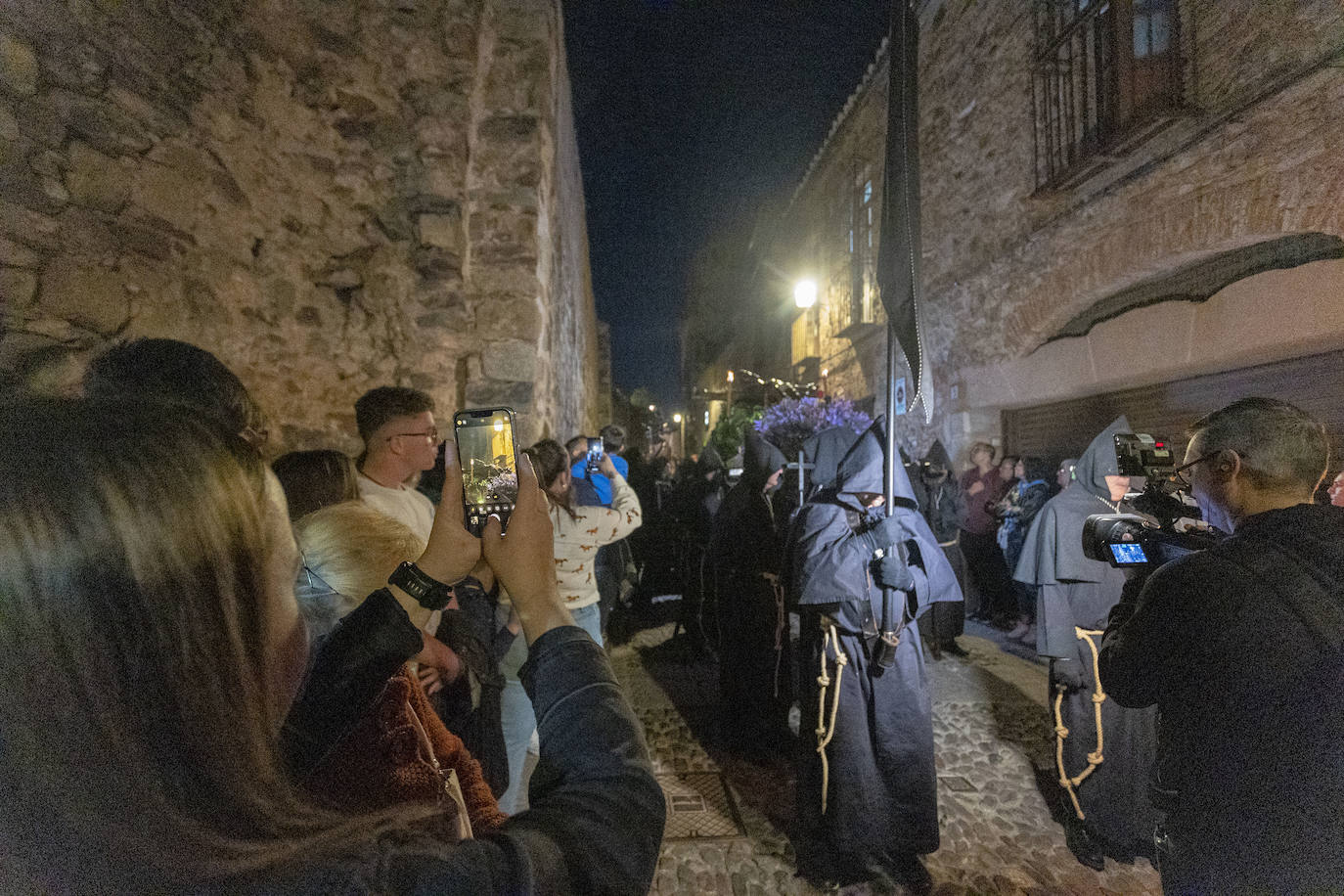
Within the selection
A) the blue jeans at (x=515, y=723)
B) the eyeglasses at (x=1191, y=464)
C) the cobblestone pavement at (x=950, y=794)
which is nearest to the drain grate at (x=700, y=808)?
the cobblestone pavement at (x=950, y=794)

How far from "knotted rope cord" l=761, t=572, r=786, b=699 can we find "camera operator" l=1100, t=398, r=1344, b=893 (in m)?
2.24

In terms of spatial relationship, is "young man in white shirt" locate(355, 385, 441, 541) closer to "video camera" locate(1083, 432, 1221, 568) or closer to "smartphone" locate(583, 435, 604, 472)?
"smartphone" locate(583, 435, 604, 472)

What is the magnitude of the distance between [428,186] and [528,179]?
0.64m

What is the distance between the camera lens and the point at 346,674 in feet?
2.94

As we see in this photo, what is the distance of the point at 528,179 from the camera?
3.87 metres

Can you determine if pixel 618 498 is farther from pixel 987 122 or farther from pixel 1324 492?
pixel 987 122

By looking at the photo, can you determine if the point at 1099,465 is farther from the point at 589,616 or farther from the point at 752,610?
the point at 589,616

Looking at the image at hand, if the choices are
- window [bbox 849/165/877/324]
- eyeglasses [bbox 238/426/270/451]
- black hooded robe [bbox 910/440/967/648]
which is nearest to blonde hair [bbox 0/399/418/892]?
eyeglasses [bbox 238/426/270/451]

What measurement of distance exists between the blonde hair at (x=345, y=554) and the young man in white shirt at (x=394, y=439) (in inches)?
27.4

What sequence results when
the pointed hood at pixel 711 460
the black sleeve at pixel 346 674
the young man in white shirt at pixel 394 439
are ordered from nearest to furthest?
the black sleeve at pixel 346 674
the young man in white shirt at pixel 394 439
the pointed hood at pixel 711 460

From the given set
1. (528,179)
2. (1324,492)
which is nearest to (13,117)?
(528,179)

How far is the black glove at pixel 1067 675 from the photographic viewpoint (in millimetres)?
2668

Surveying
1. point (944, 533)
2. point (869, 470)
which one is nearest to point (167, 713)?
point (869, 470)

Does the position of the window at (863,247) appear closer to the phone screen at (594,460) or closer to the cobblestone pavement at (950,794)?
the cobblestone pavement at (950,794)
